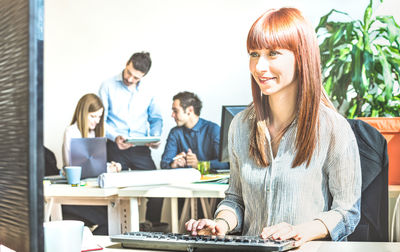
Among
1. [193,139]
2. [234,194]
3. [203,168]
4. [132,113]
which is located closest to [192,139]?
[193,139]

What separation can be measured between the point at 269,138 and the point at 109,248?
606 millimetres

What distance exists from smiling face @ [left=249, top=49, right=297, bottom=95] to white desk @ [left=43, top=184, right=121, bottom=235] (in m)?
1.54

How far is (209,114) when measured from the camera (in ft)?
17.3

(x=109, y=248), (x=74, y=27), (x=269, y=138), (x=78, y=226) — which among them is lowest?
(x=109, y=248)

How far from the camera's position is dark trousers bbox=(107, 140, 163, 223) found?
5355 mm

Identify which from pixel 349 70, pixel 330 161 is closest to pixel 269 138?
pixel 330 161

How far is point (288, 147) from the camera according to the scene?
1538 millimetres

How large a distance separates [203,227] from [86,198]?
73.2 inches

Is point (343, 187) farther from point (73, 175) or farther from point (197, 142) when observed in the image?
point (197, 142)

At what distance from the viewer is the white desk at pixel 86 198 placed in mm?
2893

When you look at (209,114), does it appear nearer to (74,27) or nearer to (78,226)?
(74,27)

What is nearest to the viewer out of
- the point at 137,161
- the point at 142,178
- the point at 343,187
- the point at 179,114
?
the point at 343,187

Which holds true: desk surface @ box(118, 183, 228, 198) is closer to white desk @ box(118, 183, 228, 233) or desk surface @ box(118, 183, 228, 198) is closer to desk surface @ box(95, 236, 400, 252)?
white desk @ box(118, 183, 228, 233)

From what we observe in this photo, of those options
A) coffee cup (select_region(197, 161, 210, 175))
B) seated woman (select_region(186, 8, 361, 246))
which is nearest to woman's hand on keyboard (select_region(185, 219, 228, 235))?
seated woman (select_region(186, 8, 361, 246))
